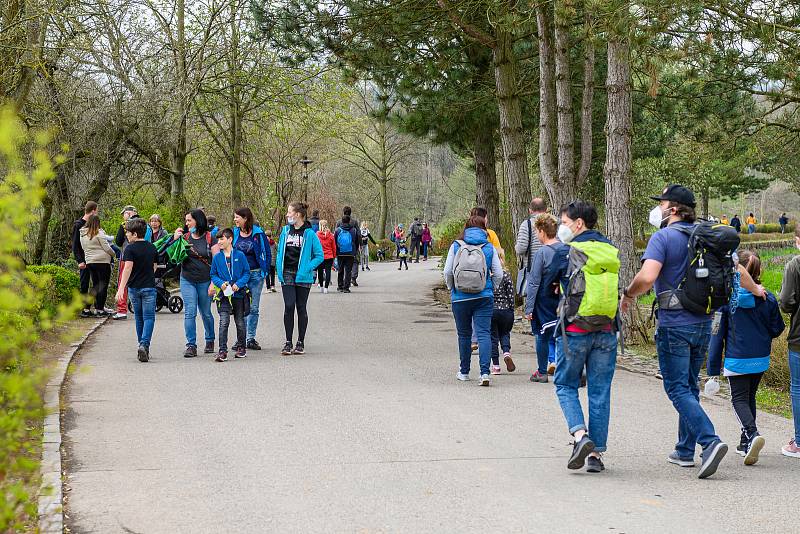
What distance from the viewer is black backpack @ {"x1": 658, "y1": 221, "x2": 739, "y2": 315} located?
661 centimetres

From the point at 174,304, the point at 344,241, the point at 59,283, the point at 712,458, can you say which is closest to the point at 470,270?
the point at 712,458

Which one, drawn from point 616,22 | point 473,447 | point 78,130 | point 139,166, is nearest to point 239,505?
point 473,447

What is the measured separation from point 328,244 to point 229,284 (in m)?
10.7

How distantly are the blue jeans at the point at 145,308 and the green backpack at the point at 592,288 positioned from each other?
667 cm

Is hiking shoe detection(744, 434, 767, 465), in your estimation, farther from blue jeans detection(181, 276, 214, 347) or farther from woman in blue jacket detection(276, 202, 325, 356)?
blue jeans detection(181, 276, 214, 347)

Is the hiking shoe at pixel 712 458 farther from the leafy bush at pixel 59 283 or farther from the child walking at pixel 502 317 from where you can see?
the leafy bush at pixel 59 283

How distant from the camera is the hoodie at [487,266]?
419 inches

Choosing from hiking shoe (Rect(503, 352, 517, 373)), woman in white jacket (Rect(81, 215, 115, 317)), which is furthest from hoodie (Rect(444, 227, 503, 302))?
woman in white jacket (Rect(81, 215, 115, 317))

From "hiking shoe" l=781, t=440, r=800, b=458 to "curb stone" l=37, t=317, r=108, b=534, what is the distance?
16.6 feet

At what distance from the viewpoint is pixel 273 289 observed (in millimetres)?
24047

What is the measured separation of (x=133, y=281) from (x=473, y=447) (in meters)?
6.16

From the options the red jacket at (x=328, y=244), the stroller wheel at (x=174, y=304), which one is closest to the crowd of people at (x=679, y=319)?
the stroller wheel at (x=174, y=304)

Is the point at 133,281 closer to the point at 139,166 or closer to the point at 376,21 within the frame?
the point at 376,21

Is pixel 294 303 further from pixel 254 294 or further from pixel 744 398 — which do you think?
pixel 744 398
